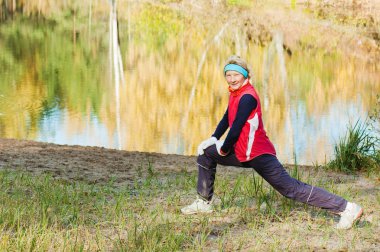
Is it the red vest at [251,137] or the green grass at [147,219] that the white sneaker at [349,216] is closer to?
the green grass at [147,219]

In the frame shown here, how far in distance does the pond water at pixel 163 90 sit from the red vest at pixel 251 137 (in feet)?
26.2

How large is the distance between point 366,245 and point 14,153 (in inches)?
231

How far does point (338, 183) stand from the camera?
8.09m

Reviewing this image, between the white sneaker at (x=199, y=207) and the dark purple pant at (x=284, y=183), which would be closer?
the dark purple pant at (x=284, y=183)

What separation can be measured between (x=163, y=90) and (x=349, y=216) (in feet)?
56.4

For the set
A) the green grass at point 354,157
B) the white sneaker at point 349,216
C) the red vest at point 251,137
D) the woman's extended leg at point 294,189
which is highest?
the red vest at point 251,137

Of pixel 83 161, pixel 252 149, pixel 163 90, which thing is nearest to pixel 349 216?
pixel 252 149

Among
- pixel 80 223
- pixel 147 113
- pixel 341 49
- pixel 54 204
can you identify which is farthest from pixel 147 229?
pixel 341 49

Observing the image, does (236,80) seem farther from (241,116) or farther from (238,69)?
(241,116)

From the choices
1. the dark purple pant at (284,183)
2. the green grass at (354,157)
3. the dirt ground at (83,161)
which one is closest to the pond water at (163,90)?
the dirt ground at (83,161)

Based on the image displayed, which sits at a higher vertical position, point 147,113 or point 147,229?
point 147,229

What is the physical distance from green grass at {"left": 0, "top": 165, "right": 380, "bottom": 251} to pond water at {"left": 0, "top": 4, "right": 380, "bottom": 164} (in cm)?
705

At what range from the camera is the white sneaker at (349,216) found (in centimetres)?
556

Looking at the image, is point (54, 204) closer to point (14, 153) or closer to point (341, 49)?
point (14, 153)
